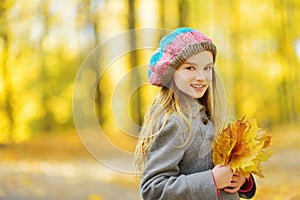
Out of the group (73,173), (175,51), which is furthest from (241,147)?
(73,173)

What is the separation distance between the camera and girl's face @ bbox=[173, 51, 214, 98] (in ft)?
4.48

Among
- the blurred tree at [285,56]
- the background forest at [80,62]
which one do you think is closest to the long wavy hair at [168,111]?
the background forest at [80,62]

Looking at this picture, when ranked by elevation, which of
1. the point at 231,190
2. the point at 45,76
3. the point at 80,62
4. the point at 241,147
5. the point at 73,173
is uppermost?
the point at 241,147

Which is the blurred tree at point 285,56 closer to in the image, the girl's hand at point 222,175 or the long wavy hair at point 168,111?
the long wavy hair at point 168,111

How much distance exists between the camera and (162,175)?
129 cm

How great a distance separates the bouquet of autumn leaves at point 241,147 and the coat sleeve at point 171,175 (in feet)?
0.20

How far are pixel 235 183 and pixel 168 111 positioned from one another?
0.82ft

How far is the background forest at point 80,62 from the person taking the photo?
16.9 feet

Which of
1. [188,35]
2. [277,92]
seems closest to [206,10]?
[277,92]

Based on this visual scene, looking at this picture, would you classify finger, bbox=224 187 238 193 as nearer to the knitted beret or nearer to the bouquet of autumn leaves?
the bouquet of autumn leaves

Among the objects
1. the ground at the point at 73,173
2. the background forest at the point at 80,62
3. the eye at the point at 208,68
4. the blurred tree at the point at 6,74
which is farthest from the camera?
the blurred tree at the point at 6,74

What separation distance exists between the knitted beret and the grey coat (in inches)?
4.8

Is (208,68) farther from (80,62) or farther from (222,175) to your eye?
(80,62)

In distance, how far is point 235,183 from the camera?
135 centimetres
